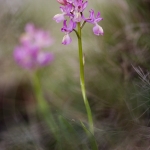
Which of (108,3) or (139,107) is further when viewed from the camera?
(108,3)

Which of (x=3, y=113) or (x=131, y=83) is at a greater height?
(x=131, y=83)

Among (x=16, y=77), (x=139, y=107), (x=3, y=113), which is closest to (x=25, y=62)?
(x=3, y=113)

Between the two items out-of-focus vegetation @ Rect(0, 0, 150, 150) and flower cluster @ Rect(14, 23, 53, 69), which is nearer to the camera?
out-of-focus vegetation @ Rect(0, 0, 150, 150)

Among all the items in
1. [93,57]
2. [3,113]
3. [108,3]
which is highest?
[108,3]

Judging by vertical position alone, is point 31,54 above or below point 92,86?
above

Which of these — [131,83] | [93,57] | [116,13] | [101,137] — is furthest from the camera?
[116,13]

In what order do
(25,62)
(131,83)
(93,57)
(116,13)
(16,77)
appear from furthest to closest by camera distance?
(16,77) < (116,13) < (93,57) < (25,62) < (131,83)

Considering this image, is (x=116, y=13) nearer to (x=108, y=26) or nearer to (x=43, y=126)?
(x=108, y=26)

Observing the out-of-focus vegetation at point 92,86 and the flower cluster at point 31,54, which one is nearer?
the out-of-focus vegetation at point 92,86
